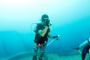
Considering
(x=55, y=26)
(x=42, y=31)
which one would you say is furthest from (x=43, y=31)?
(x=55, y=26)

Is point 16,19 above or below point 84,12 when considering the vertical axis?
above

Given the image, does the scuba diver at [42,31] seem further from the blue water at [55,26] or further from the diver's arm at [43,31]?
the blue water at [55,26]

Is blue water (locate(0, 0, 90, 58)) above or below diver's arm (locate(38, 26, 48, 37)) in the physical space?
above

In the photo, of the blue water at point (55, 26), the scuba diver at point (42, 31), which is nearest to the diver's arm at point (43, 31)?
the scuba diver at point (42, 31)

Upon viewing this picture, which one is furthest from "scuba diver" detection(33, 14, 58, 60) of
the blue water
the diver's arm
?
the blue water

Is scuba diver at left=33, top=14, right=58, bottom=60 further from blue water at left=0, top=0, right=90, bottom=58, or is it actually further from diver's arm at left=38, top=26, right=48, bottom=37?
blue water at left=0, top=0, right=90, bottom=58

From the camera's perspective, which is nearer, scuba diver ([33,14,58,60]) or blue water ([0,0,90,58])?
scuba diver ([33,14,58,60])

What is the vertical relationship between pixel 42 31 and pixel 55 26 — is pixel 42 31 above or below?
below

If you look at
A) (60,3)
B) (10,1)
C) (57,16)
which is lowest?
(60,3)

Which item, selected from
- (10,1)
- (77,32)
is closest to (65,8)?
(77,32)

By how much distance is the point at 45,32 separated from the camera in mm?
4223

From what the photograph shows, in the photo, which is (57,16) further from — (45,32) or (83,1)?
(45,32)

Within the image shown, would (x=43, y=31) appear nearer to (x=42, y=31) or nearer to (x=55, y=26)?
(x=42, y=31)

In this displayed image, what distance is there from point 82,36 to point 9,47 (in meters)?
21.5
